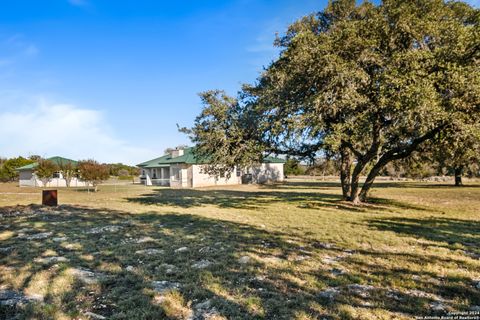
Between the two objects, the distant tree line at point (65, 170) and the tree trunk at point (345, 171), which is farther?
the distant tree line at point (65, 170)

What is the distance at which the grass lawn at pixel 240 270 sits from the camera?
11.5 ft

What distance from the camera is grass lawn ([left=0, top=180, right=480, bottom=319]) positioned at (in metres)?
3.51

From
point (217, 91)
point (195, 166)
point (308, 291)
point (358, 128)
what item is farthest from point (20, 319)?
point (195, 166)

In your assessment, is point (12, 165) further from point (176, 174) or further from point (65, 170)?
point (176, 174)

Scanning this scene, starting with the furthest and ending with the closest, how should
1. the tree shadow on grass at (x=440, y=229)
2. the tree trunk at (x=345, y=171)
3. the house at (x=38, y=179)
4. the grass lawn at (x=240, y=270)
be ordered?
the house at (x=38, y=179)
the tree trunk at (x=345, y=171)
the tree shadow on grass at (x=440, y=229)
the grass lawn at (x=240, y=270)

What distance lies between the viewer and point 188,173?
3450cm

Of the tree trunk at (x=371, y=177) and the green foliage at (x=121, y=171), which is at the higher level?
the green foliage at (x=121, y=171)

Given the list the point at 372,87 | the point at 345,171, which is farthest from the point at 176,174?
the point at 372,87

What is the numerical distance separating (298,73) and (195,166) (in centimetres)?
2375

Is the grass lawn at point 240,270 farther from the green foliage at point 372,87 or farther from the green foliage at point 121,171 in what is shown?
the green foliage at point 121,171

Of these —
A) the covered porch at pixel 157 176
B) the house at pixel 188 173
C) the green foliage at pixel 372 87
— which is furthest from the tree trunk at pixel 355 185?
the covered porch at pixel 157 176

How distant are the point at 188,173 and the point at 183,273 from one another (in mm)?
30157

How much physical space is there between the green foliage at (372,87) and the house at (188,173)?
1843 cm

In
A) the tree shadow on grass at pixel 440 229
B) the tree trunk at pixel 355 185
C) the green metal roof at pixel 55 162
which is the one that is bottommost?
the tree shadow on grass at pixel 440 229
